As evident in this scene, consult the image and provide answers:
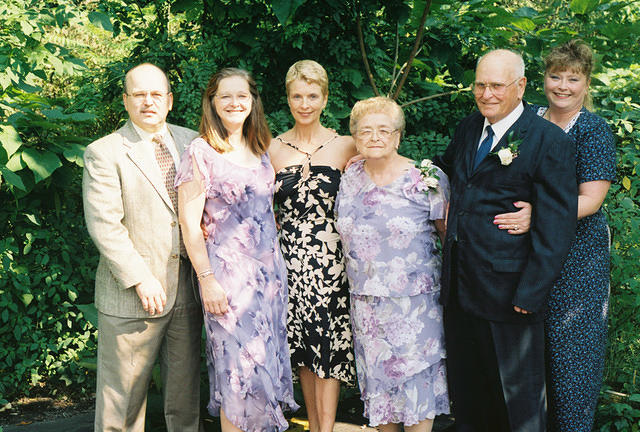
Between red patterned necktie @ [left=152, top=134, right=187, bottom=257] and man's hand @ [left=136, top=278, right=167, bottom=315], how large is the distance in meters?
0.24

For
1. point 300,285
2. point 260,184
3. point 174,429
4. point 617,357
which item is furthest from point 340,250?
point 617,357

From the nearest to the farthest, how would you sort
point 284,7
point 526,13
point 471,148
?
point 471,148, point 284,7, point 526,13

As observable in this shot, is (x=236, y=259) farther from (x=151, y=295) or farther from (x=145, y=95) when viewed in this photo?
(x=145, y=95)

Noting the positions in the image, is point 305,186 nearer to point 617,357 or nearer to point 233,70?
point 233,70

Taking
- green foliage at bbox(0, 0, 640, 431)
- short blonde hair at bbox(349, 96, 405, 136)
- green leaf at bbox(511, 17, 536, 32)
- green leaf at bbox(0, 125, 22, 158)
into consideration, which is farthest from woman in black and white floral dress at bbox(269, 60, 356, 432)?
green leaf at bbox(511, 17, 536, 32)

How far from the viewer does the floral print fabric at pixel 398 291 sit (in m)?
3.10

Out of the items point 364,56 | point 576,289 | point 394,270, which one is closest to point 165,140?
point 394,270

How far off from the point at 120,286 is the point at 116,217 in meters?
0.38

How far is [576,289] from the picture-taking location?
3.09 metres

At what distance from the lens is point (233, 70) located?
125 inches

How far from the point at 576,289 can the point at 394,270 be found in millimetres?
977

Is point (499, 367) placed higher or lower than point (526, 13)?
lower

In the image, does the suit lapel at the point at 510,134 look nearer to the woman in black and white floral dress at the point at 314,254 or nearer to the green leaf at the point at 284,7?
the woman in black and white floral dress at the point at 314,254

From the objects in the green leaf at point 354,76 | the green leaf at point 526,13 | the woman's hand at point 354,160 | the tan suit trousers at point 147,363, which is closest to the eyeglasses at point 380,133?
the woman's hand at point 354,160
